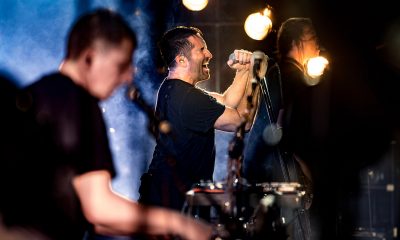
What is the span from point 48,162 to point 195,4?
4.37 metres

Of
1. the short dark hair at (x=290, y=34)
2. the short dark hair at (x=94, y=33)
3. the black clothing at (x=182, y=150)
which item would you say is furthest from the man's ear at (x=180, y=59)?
the short dark hair at (x=94, y=33)

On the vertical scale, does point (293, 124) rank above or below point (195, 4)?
below

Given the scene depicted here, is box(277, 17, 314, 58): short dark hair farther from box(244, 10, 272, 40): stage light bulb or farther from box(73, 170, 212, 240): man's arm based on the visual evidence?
box(73, 170, 212, 240): man's arm

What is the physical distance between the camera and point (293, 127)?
455 centimetres

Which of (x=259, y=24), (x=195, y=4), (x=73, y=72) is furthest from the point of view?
(x=195, y=4)

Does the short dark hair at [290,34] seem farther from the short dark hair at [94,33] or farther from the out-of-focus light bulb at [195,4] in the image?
the short dark hair at [94,33]

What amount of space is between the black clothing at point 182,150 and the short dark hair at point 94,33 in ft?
6.07

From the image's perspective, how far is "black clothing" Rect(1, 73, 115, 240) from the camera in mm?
1737

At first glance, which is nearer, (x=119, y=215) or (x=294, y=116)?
(x=119, y=215)

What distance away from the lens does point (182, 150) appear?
3.88 metres

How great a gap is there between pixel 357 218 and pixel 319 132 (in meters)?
1.39

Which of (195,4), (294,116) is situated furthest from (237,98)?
(195,4)

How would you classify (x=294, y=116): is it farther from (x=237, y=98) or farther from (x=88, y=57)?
(x=88, y=57)

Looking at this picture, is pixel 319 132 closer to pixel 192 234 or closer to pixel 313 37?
pixel 313 37
